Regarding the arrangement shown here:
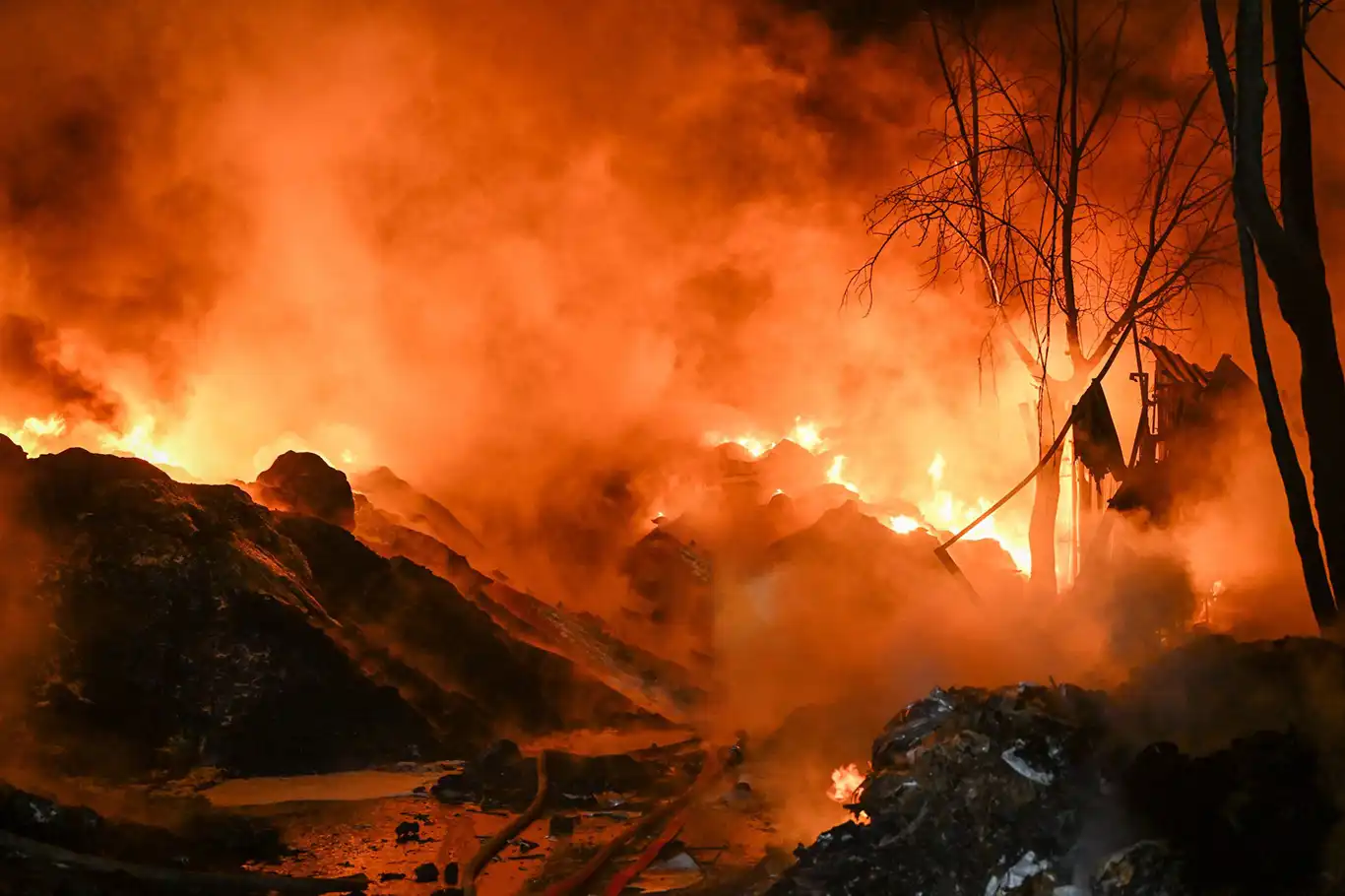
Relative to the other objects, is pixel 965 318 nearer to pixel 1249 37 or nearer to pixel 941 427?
pixel 941 427

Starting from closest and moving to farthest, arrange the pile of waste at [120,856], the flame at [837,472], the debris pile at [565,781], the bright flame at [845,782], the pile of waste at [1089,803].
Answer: the pile of waste at [1089,803], the pile of waste at [120,856], the bright flame at [845,782], the debris pile at [565,781], the flame at [837,472]

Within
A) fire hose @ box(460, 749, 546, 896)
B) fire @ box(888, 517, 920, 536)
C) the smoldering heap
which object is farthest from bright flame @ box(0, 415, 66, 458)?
fire @ box(888, 517, 920, 536)

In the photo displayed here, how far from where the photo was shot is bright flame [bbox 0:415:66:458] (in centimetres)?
1538

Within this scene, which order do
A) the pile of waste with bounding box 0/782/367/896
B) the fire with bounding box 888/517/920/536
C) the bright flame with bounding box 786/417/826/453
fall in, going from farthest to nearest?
the bright flame with bounding box 786/417/826/453, the fire with bounding box 888/517/920/536, the pile of waste with bounding box 0/782/367/896

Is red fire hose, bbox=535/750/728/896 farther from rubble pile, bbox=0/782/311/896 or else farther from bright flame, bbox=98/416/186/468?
bright flame, bbox=98/416/186/468

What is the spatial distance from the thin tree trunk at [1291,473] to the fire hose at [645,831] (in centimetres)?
457

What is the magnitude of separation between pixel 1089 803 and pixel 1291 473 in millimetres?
2479

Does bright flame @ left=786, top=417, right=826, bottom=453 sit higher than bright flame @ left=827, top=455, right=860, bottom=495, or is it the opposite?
bright flame @ left=786, top=417, right=826, bottom=453

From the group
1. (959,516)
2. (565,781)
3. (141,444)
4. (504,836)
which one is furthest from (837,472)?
(141,444)

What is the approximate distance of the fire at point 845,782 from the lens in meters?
9.11

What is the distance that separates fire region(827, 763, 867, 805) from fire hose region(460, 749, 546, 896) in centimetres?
245

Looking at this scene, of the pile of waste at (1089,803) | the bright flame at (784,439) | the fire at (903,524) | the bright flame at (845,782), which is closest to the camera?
the pile of waste at (1089,803)

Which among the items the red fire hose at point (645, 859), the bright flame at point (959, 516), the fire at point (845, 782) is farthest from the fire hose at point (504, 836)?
the bright flame at point (959, 516)

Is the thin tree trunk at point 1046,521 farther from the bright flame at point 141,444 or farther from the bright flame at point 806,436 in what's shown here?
the bright flame at point 141,444
